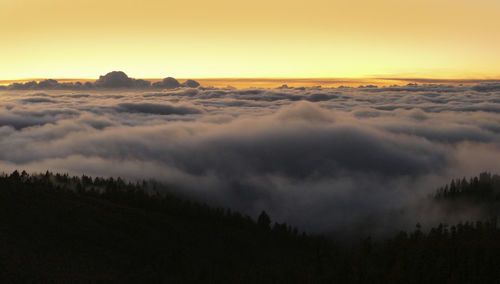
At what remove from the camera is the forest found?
254 ft

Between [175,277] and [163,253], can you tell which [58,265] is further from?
[163,253]

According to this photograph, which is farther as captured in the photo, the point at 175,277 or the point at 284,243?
the point at 284,243

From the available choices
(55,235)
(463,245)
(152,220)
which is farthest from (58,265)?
(463,245)

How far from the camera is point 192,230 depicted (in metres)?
157

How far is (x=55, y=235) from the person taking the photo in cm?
10338

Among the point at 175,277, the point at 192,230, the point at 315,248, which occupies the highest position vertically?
the point at 175,277

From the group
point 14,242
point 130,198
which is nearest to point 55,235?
point 14,242


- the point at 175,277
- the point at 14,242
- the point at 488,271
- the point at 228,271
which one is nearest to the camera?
the point at 488,271

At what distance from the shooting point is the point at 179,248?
131 metres

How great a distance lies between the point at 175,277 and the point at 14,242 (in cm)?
3407

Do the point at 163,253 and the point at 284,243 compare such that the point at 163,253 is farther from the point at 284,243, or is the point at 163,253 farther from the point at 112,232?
the point at 284,243

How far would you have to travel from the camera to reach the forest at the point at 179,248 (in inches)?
3054

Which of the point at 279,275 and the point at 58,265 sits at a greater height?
the point at 58,265

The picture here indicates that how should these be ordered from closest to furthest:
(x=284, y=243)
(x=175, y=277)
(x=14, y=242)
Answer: (x=14, y=242)
(x=175, y=277)
(x=284, y=243)
